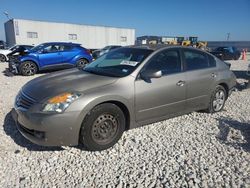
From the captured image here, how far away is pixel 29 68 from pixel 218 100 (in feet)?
26.8

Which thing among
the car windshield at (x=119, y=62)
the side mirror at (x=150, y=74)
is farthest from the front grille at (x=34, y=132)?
the side mirror at (x=150, y=74)

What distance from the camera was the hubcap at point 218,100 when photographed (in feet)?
17.0

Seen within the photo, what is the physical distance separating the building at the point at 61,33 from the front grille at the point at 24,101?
83.2 feet

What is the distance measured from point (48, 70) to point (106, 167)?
355 inches

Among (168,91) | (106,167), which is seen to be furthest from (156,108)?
(106,167)

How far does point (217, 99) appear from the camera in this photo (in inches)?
205

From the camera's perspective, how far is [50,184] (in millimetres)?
2727

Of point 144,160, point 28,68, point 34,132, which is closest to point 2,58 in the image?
→ point 28,68

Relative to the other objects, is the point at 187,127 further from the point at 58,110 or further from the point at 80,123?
the point at 58,110

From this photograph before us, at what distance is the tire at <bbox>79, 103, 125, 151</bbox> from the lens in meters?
3.28

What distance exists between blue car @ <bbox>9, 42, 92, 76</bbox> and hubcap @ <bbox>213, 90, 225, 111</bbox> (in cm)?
649

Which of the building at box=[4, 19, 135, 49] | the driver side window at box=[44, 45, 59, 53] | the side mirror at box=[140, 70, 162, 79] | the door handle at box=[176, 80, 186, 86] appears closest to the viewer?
the side mirror at box=[140, 70, 162, 79]

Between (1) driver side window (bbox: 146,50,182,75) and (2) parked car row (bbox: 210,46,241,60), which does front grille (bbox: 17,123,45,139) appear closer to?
(1) driver side window (bbox: 146,50,182,75)

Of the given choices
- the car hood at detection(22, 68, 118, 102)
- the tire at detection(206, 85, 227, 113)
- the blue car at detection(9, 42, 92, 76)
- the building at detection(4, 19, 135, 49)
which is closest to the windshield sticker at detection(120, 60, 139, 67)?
the car hood at detection(22, 68, 118, 102)
